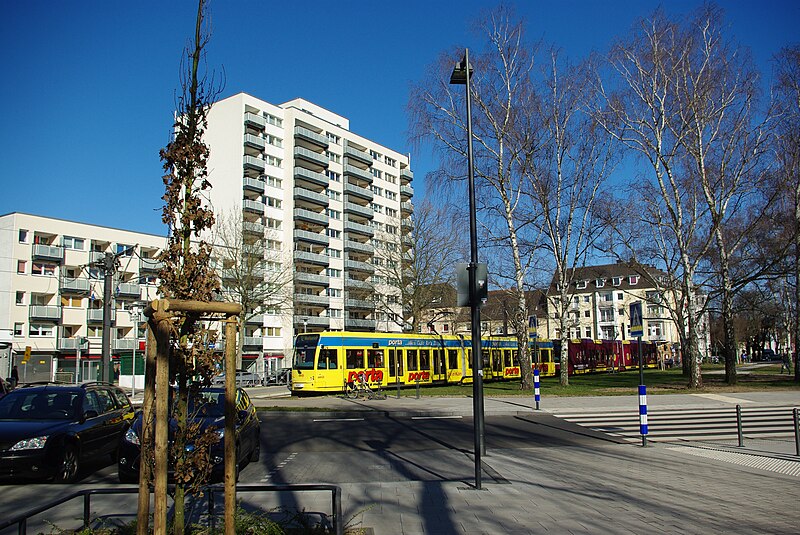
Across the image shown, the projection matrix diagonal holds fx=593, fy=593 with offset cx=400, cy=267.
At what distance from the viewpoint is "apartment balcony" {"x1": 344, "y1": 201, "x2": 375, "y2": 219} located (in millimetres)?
77812

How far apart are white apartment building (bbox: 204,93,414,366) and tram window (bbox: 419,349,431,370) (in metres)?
20.5

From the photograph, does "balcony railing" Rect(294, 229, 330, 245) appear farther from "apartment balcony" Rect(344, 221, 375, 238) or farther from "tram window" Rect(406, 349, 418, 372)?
"tram window" Rect(406, 349, 418, 372)

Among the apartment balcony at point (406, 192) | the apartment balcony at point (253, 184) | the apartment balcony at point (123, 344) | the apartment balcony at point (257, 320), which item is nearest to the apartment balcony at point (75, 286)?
the apartment balcony at point (123, 344)

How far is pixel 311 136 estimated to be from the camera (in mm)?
72562

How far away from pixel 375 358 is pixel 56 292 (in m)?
38.9

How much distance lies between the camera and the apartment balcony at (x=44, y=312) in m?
52.1

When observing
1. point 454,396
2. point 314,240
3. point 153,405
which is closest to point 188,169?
point 153,405

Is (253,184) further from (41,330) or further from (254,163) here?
(41,330)

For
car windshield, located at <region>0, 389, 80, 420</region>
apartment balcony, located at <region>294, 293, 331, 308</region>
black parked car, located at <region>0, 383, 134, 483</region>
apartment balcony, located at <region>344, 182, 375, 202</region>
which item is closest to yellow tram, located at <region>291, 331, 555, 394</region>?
black parked car, located at <region>0, 383, 134, 483</region>

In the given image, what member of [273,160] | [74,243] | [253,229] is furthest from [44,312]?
[273,160]

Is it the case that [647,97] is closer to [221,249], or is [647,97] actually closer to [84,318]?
[221,249]

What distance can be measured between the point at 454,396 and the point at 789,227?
20211mm

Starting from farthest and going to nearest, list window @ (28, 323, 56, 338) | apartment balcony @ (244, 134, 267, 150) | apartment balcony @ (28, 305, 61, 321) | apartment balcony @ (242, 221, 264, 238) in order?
apartment balcony @ (244, 134, 267, 150) → window @ (28, 323, 56, 338) → apartment balcony @ (28, 305, 61, 321) → apartment balcony @ (242, 221, 264, 238)

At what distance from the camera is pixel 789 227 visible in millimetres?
31234
